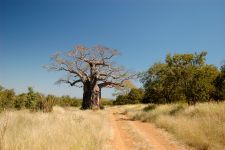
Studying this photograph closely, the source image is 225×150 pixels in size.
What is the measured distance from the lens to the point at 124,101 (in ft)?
258

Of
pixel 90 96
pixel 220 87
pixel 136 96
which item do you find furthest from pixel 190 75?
pixel 136 96

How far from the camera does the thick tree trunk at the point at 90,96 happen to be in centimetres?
3167

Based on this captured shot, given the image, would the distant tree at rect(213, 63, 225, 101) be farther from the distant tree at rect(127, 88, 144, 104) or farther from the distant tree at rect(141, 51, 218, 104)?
the distant tree at rect(127, 88, 144, 104)

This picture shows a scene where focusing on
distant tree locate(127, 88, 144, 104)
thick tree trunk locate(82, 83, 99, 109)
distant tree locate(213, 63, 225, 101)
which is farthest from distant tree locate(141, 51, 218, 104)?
distant tree locate(127, 88, 144, 104)

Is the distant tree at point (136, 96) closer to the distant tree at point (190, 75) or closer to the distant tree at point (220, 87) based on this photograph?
the distant tree at point (220, 87)

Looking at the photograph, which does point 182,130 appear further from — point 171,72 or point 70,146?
point 171,72

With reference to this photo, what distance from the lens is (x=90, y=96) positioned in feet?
104

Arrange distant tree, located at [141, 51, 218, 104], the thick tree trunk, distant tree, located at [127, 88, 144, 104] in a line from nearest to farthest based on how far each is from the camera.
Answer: distant tree, located at [141, 51, 218, 104] → the thick tree trunk → distant tree, located at [127, 88, 144, 104]

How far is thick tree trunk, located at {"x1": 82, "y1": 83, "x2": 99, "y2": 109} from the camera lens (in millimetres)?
31672

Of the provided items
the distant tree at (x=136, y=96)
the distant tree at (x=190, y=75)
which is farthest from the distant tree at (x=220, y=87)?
the distant tree at (x=136, y=96)

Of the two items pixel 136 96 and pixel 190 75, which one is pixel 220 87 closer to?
pixel 190 75

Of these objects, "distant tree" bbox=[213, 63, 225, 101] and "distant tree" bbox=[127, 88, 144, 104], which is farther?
"distant tree" bbox=[127, 88, 144, 104]

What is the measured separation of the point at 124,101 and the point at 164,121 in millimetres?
63449

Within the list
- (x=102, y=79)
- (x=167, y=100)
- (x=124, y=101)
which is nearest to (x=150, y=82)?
(x=167, y=100)
